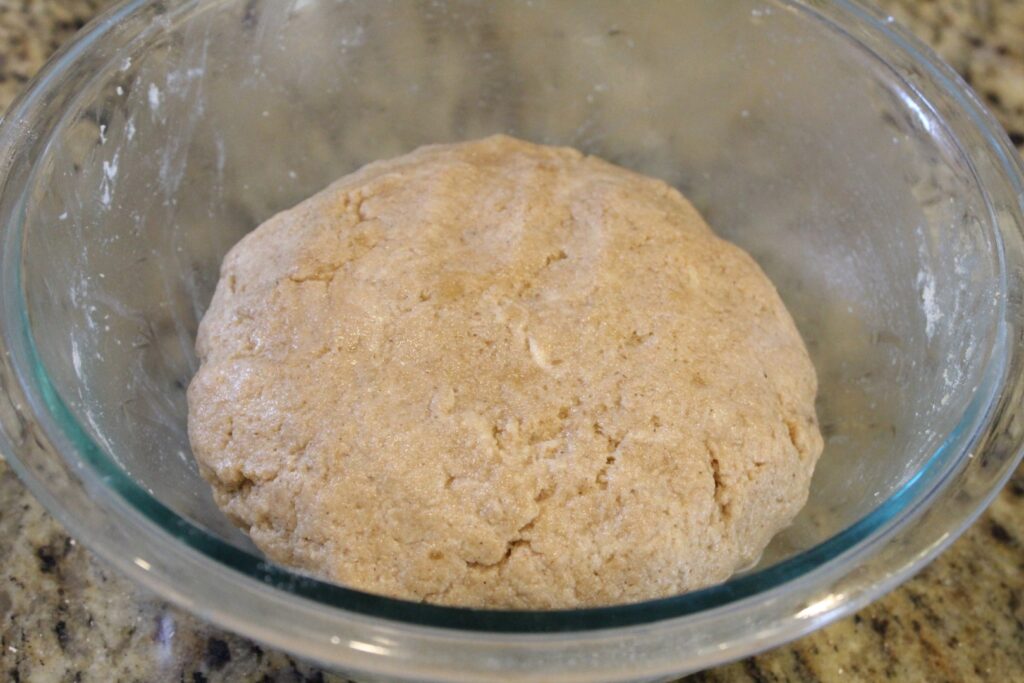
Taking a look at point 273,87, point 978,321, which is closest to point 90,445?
point 273,87

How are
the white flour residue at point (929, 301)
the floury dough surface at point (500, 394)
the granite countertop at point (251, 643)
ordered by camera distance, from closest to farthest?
1. the floury dough surface at point (500, 394)
2. the granite countertop at point (251, 643)
3. the white flour residue at point (929, 301)

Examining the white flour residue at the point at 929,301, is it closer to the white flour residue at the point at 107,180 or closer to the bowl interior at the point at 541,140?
the bowl interior at the point at 541,140

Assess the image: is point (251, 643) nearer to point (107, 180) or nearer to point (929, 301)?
point (107, 180)

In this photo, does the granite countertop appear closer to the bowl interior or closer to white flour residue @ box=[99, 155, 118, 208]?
the bowl interior

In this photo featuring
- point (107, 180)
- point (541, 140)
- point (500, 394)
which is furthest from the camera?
point (541, 140)

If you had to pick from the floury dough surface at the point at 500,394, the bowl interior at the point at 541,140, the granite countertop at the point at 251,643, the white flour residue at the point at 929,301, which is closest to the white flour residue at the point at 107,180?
the bowl interior at the point at 541,140

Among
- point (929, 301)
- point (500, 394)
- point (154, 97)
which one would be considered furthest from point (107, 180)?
point (929, 301)
